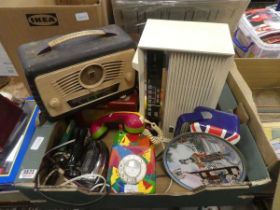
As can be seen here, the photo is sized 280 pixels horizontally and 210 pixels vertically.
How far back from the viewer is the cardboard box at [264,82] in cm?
95

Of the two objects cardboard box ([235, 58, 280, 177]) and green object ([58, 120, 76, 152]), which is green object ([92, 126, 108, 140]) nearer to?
green object ([58, 120, 76, 152])

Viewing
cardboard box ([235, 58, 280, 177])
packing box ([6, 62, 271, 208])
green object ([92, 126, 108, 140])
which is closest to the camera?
packing box ([6, 62, 271, 208])

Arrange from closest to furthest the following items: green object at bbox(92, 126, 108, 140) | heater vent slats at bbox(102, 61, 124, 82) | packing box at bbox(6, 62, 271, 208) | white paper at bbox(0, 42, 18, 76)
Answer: packing box at bbox(6, 62, 271, 208)
heater vent slats at bbox(102, 61, 124, 82)
green object at bbox(92, 126, 108, 140)
white paper at bbox(0, 42, 18, 76)

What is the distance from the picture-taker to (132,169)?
29.0 inches

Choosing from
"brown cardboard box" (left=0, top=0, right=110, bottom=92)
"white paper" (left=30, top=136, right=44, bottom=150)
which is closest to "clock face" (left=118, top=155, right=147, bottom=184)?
"white paper" (left=30, top=136, right=44, bottom=150)

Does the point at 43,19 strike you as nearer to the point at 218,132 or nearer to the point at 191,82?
the point at 191,82

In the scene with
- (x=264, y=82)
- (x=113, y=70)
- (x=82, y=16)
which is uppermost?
(x=82, y=16)

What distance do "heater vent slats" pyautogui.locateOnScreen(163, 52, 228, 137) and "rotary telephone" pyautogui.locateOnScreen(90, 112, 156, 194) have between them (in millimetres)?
109

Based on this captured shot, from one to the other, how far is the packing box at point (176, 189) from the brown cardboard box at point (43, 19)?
0.33 m

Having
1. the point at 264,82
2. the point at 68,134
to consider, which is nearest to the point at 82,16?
the point at 68,134

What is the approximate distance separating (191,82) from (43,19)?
0.53 metres

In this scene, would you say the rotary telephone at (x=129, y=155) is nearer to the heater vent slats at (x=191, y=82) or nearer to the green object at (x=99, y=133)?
the green object at (x=99, y=133)

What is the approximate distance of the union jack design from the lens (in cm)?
71

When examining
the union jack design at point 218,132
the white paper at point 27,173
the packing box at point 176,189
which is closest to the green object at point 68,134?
the packing box at point 176,189
